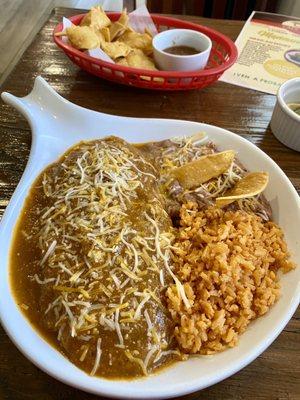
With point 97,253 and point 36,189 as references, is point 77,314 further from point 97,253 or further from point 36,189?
point 36,189

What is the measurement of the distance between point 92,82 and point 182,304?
127 centimetres

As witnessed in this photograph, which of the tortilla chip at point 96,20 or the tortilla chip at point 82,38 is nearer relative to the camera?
the tortilla chip at point 82,38

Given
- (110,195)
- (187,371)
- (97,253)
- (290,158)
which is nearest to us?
(187,371)

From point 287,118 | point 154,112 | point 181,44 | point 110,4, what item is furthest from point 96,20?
point 110,4

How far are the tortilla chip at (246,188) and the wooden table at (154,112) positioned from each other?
1.03 feet

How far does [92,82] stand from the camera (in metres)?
1.86

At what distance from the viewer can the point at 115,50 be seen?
1.74 m

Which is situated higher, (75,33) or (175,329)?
(75,33)

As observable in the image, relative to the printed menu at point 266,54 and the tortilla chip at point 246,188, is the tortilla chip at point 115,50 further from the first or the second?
the tortilla chip at point 246,188

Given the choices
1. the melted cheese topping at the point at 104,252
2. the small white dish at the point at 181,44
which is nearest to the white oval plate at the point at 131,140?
the melted cheese topping at the point at 104,252

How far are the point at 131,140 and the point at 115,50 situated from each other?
1.75 feet

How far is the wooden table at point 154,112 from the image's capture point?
0.97 m

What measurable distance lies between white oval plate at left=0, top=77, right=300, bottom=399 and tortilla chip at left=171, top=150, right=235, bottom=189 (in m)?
0.12

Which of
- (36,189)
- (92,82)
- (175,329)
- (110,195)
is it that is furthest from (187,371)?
(92,82)
